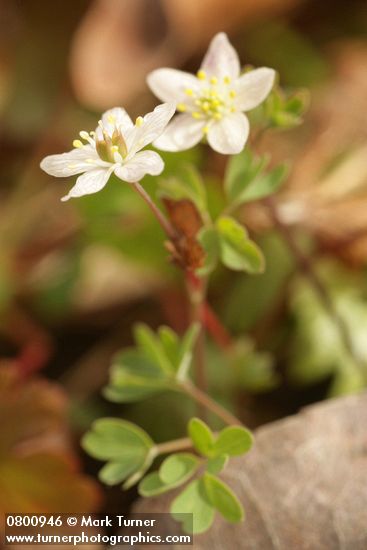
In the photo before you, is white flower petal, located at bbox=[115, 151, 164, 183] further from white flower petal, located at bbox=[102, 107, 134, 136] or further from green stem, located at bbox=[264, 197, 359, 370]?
green stem, located at bbox=[264, 197, 359, 370]

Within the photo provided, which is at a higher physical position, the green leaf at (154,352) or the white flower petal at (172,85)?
the white flower petal at (172,85)

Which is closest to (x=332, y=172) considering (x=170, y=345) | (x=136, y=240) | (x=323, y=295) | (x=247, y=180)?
(x=323, y=295)

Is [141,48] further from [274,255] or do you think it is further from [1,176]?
[274,255]

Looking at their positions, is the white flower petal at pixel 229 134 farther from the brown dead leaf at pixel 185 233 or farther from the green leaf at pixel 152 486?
the green leaf at pixel 152 486

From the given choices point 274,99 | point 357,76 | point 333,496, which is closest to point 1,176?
point 357,76

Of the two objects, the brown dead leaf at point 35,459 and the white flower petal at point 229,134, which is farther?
the brown dead leaf at point 35,459

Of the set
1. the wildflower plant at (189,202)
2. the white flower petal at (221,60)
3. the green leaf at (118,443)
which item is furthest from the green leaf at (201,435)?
the white flower petal at (221,60)

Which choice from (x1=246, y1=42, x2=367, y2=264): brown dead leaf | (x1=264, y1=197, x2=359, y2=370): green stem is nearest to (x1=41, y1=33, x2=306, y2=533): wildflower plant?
(x1=264, y1=197, x2=359, y2=370): green stem
